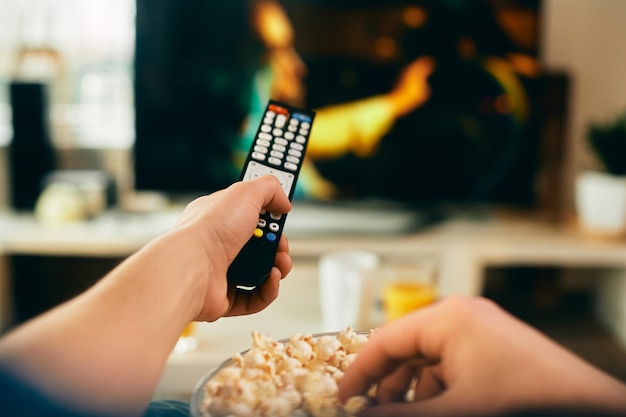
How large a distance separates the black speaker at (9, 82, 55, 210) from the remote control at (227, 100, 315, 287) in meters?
1.49

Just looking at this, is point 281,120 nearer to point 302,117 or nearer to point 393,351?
point 302,117

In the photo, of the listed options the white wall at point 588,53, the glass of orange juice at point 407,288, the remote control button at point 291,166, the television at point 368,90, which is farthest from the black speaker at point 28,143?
the remote control button at point 291,166

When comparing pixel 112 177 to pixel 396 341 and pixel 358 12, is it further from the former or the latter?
pixel 396 341

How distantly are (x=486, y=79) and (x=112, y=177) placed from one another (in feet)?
3.56

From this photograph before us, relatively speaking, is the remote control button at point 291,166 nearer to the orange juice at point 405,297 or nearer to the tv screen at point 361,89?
the orange juice at point 405,297

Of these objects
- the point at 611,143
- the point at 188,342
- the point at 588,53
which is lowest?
the point at 188,342

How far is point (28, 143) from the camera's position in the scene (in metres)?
1.91

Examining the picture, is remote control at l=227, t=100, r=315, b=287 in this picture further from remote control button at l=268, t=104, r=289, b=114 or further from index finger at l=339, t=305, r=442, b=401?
index finger at l=339, t=305, r=442, b=401

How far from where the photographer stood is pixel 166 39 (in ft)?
5.92

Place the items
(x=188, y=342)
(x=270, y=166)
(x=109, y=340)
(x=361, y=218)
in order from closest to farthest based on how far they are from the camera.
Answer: (x=109, y=340) → (x=270, y=166) → (x=188, y=342) → (x=361, y=218)

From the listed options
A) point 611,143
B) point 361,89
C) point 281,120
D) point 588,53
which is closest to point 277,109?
point 281,120

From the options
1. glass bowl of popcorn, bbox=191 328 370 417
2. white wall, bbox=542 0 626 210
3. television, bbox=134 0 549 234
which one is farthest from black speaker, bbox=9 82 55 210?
glass bowl of popcorn, bbox=191 328 370 417

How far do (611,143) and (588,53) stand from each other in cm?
37

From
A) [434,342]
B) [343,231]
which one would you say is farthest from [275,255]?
[343,231]
